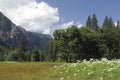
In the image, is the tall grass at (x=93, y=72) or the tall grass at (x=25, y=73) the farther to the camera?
the tall grass at (x=25, y=73)

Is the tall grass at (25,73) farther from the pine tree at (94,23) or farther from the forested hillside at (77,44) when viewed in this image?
the pine tree at (94,23)

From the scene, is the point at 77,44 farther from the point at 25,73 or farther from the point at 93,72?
the point at 93,72

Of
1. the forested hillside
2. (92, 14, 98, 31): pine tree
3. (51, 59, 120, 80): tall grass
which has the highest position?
(92, 14, 98, 31): pine tree

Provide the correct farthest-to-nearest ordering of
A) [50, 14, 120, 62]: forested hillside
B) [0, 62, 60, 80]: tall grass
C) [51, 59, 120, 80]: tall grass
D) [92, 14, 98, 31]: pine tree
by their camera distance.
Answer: [92, 14, 98, 31]: pine tree, [50, 14, 120, 62]: forested hillside, [0, 62, 60, 80]: tall grass, [51, 59, 120, 80]: tall grass

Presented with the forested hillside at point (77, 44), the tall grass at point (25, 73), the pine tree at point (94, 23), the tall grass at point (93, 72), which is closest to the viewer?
the tall grass at point (93, 72)

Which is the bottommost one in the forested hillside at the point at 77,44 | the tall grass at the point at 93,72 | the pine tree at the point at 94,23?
the tall grass at the point at 93,72

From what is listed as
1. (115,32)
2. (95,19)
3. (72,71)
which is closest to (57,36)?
(115,32)

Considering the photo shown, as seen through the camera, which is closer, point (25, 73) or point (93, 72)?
point (93, 72)

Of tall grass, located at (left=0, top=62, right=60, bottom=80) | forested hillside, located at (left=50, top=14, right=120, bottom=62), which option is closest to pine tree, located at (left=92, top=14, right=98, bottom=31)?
forested hillside, located at (left=50, top=14, right=120, bottom=62)

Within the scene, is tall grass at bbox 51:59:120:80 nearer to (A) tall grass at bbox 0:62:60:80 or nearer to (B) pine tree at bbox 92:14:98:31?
(A) tall grass at bbox 0:62:60:80

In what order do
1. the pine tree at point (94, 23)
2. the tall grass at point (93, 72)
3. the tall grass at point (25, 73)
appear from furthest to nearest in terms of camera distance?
the pine tree at point (94, 23)
the tall grass at point (25, 73)
the tall grass at point (93, 72)

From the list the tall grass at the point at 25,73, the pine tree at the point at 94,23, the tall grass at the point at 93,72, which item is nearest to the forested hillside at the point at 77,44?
the pine tree at the point at 94,23

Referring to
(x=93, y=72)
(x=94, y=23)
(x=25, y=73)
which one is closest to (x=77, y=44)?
(x=94, y=23)

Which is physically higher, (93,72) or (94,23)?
(94,23)
